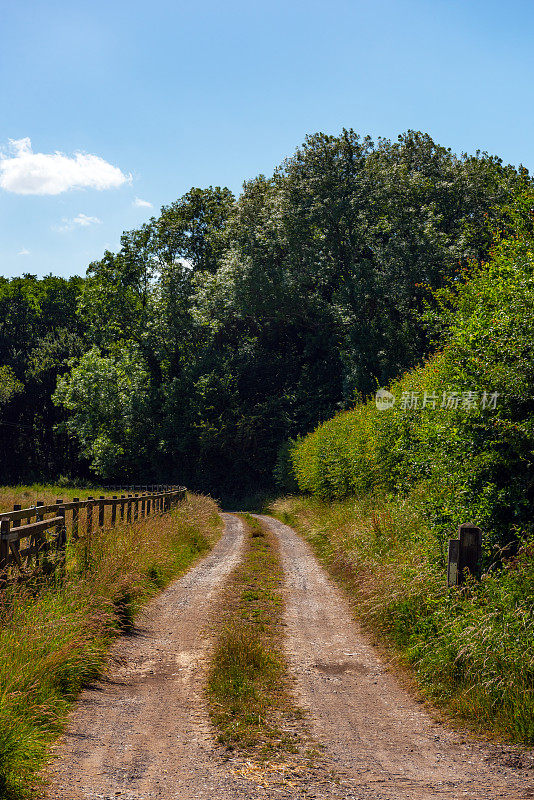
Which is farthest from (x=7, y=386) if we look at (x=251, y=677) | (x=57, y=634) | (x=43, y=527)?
(x=251, y=677)

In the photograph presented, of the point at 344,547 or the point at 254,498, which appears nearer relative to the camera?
the point at 344,547

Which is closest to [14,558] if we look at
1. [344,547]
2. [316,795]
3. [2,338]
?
[316,795]

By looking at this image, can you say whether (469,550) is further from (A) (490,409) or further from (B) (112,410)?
(B) (112,410)

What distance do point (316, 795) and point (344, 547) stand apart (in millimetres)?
10120

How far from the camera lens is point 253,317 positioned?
45438 millimetres

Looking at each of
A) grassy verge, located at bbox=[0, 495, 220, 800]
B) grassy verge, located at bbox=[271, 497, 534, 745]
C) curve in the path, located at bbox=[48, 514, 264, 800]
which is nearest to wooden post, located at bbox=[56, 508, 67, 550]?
grassy verge, located at bbox=[0, 495, 220, 800]

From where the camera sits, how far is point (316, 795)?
417 cm

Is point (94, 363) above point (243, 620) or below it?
above

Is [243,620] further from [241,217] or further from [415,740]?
[241,217]

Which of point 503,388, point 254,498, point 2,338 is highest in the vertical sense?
point 2,338

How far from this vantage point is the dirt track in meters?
4.25

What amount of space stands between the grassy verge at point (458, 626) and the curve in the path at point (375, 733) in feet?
1.08

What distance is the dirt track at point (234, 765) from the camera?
4254 millimetres

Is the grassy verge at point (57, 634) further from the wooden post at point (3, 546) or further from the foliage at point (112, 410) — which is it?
the foliage at point (112, 410)
